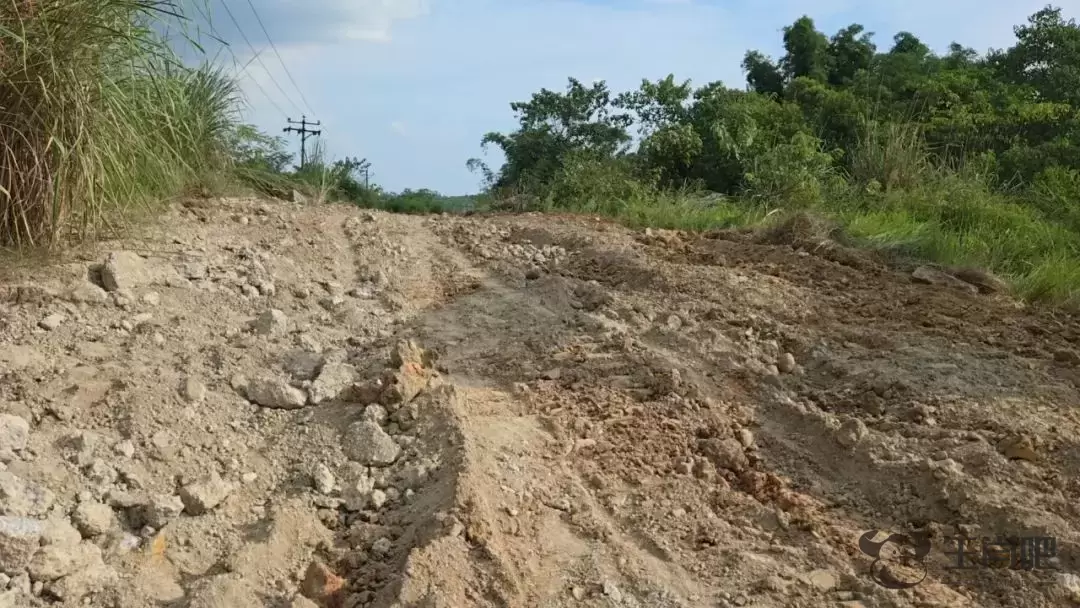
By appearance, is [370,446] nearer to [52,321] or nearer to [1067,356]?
[52,321]

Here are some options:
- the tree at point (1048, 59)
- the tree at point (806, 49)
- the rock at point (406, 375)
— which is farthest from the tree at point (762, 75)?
the rock at point (406, 375)

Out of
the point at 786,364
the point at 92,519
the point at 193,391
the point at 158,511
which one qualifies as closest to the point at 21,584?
the point at 92,519

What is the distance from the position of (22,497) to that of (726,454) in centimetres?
198

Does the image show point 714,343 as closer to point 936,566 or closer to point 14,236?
point 936,566

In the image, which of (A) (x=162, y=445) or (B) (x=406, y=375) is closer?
(A) (x=162, y=445)

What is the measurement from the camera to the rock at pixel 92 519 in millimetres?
2270

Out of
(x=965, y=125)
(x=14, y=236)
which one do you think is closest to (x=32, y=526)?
(x=14, y=236)

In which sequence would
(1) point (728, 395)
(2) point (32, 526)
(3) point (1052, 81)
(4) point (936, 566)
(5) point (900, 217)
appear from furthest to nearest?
(3) point (1052, 81) < (5) point (900, 217) < (1) point (728, 395) < (4) point (936, 566) < (2) point (32, 526)

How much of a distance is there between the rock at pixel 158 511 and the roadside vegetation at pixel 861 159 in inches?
158

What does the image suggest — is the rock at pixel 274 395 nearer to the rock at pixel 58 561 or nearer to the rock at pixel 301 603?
the rock at pixel 58 561

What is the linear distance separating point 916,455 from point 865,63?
29.7ft

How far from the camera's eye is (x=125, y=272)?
3498 millimetres

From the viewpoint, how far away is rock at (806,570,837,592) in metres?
2.23

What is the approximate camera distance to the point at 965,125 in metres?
7.73
